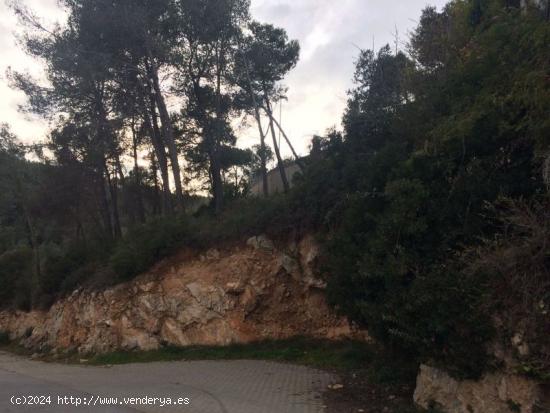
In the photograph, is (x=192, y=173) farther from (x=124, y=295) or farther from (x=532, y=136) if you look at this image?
(x=532, y=136)

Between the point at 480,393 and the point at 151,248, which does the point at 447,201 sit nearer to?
the point at 480,393

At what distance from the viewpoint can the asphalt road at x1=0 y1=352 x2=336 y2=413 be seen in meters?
8.97

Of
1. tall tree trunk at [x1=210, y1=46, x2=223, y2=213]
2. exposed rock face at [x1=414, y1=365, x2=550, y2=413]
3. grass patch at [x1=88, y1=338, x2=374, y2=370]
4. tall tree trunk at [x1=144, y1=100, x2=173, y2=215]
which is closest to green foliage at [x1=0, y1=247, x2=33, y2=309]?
tall tree trunk at [x1=144, y1=100, x2=173, y2=215]

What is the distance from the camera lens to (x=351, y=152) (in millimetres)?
13672

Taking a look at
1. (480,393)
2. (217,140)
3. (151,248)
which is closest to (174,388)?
(480,393)

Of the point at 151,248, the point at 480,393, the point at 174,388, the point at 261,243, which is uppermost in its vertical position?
the point at 151,248

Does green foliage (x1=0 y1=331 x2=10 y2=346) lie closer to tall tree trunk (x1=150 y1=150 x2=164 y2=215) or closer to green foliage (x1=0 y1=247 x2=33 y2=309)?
green foliage (x1=0 y1=247 x2=33 y2=309)

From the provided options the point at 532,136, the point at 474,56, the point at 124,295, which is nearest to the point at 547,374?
the point at 532,136

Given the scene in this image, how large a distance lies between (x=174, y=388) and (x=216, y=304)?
220 inches

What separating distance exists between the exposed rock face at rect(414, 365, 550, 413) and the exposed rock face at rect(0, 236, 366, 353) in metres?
5.89

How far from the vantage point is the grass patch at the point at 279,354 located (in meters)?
12.2

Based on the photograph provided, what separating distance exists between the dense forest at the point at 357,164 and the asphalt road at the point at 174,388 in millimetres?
2010

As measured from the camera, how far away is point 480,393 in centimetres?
667

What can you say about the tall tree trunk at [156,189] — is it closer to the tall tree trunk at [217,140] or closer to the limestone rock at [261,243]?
the tall tree trunk at [217,140]
